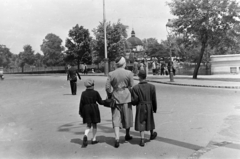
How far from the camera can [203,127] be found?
282 inches

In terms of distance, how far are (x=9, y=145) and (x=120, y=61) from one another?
2872 millimetres

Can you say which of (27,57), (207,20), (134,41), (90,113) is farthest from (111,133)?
(134,41)

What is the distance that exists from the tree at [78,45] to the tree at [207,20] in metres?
36.4

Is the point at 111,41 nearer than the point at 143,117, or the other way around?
the point at 143,117

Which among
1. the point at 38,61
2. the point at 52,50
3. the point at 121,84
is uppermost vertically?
the point at 52,50

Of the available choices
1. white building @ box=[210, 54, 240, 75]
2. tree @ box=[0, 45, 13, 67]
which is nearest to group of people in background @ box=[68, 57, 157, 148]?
white building @ box=[210, 54, 240, 75]

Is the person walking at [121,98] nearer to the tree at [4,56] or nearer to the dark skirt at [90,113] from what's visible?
the dark skirt at [90,113]

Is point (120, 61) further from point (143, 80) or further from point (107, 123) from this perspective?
point (107, 123)

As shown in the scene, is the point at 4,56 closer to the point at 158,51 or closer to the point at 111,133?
the point at 158,51

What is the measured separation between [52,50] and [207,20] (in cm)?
7439

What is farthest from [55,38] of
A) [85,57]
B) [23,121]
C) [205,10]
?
[23,121]

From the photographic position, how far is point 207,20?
24797mm

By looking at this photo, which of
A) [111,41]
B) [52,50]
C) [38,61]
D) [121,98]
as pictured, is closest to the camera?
[121,98]

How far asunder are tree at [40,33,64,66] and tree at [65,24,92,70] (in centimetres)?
2986
